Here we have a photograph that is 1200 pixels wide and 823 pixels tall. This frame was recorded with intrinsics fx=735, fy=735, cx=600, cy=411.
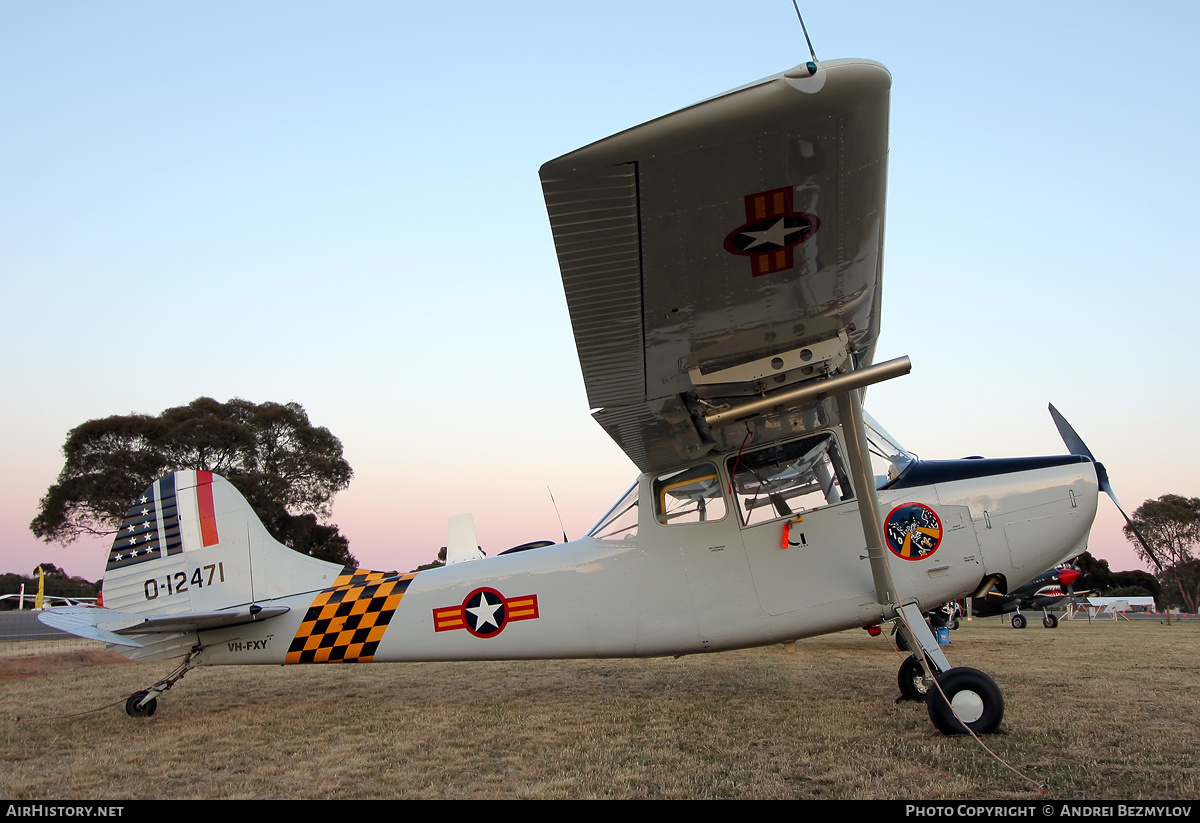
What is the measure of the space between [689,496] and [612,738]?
1.92 metres

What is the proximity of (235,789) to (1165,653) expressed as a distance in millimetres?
12332

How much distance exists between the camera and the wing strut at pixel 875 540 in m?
4.76

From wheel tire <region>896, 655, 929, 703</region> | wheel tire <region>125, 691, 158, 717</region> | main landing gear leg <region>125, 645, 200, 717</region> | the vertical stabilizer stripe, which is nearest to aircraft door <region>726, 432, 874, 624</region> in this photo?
wheel tire <region>896, 655, 929, 703</region>

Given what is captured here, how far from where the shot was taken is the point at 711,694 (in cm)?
695

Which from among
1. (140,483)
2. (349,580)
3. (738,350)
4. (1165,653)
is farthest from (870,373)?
(140,483)

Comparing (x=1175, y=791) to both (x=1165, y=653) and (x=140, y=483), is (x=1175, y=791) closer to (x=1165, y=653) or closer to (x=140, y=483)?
(x=1165, y=653)

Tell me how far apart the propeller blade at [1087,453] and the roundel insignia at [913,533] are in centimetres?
127

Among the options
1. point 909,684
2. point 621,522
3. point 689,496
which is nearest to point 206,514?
point 621,522

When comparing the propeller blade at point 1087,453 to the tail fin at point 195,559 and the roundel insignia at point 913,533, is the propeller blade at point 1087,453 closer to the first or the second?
the roundel insignia at point 913,533

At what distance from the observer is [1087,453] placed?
578 centimetres

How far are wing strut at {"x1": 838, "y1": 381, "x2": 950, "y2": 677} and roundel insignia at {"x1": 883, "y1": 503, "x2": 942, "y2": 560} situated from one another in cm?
28

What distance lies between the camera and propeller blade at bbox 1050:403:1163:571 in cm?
536

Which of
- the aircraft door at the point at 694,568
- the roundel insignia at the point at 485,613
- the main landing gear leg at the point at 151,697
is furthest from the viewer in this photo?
the main landing gear leg at the point at 151,697

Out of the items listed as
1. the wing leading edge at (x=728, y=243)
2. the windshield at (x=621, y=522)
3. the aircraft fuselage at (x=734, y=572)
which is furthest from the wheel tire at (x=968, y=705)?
the windshield at (x=621, y=522)
